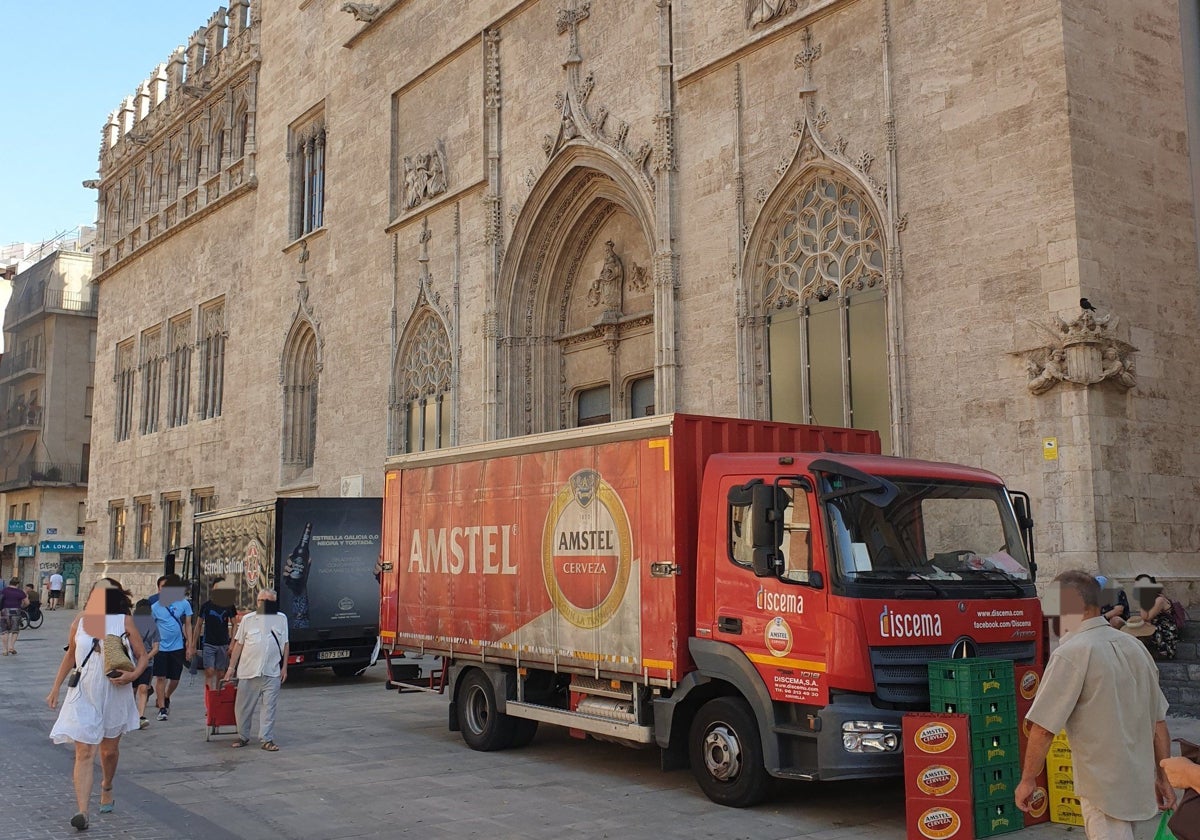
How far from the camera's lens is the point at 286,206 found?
93.5 feet

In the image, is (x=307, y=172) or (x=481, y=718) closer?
(x=481, y=718)

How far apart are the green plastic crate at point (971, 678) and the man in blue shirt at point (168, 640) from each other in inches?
342

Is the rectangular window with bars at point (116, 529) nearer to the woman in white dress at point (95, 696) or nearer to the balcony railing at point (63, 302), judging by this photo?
the balcony railing at point (63, 302)

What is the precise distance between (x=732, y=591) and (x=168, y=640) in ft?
24.3

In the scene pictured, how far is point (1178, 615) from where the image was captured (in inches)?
440

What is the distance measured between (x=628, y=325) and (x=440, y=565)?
9.14 meters

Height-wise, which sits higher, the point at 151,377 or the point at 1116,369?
the point at 151,377

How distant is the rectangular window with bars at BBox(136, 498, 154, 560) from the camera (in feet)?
113

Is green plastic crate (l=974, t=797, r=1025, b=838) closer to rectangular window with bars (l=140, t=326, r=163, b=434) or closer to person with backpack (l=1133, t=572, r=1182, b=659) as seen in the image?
person with backpack (l=1133, t=572, r=1182, b=659)

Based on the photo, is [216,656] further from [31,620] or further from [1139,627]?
[31,620]

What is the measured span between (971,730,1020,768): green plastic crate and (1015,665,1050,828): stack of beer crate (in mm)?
88

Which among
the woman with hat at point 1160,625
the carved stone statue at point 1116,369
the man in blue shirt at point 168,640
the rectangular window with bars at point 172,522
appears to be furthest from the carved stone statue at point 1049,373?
the rectangular window with bars at point 172,522

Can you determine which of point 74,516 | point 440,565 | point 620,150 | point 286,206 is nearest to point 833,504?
point 440,565

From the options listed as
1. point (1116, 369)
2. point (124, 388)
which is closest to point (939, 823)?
point (1116, 369)
